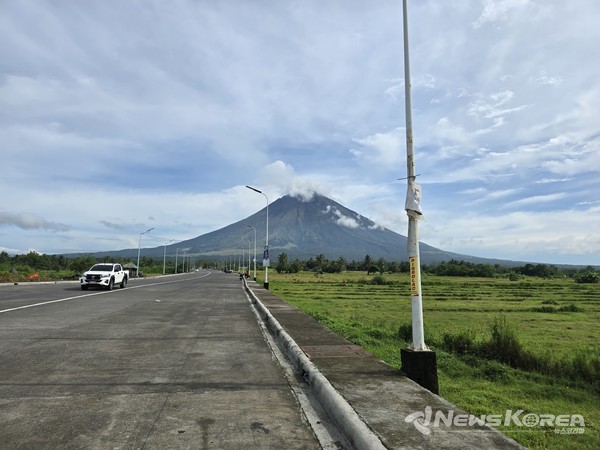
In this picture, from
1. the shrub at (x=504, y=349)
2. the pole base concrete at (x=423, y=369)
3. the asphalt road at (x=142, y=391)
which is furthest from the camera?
the shrub at (x=504, y=349)

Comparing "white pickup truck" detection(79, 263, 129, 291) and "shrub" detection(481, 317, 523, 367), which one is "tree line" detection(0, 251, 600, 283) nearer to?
"white pickup truck" detection(79, 263, 129, 291)

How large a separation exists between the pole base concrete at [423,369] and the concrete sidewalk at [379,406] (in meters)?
0.15

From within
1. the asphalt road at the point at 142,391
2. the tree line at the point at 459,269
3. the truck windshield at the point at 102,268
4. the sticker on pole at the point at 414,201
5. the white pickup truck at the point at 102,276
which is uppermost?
the tree line at the point at 459,269

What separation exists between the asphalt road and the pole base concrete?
1.73 meters

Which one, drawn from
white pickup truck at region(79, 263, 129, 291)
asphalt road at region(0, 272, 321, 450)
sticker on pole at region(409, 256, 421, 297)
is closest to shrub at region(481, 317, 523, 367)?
asphalt road at region(0, 272, 321, 450)

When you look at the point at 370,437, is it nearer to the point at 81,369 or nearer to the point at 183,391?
the point at 183,391

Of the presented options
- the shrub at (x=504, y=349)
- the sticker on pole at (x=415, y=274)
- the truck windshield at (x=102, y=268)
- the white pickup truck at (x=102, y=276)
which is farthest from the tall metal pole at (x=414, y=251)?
the truck windshield at (x=102, y=268)

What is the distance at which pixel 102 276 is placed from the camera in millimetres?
27688

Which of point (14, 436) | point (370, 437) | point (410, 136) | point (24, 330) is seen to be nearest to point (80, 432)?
point (14, 436)

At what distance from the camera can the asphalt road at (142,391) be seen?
13.2 feet

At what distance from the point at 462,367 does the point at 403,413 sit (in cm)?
561

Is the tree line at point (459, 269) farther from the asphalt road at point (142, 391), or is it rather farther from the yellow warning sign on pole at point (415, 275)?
the yellow warning sign on pole at point (415, 275)

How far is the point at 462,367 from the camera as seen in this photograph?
934 cm

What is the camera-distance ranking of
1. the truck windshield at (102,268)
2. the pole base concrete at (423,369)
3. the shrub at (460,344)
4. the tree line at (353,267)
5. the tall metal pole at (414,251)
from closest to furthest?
the pole base concrete at (423,369), the tall metal pole at (414,251), the shrub at (460,344), the truck windshield at (102,268), the tree line at (353,267)
